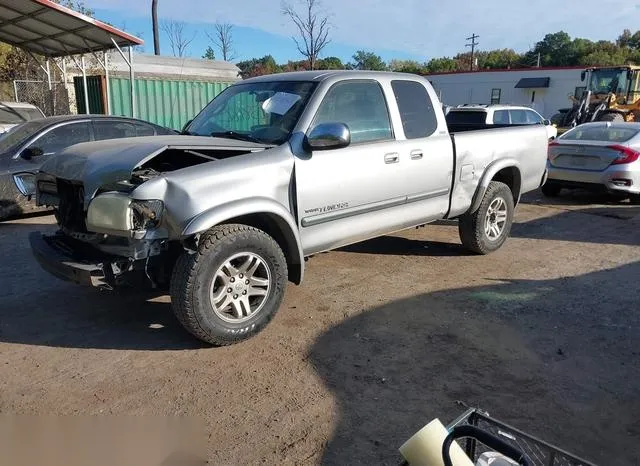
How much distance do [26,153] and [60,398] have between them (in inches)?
218

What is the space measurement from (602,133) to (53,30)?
41.1ft

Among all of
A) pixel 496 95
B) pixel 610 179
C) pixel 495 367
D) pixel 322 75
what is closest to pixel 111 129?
pixel 322 75

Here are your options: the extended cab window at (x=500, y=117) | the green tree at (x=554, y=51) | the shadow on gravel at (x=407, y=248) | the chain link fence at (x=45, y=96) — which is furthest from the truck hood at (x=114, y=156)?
the green tree at (x=554, y=51)

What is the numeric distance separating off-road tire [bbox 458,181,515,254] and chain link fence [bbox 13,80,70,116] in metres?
14.5

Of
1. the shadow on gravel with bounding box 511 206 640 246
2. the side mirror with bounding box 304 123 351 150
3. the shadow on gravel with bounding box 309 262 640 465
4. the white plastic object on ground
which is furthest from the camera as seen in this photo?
the shadow on gravel with bounding box 511 206 640 246

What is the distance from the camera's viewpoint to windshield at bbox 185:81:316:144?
4.43m

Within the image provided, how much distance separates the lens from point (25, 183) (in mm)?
7602

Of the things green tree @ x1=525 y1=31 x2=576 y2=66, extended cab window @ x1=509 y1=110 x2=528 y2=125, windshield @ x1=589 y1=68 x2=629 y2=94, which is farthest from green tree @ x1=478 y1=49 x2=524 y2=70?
extended cab window @ x1=509 y1=110 x2=528 y2=125

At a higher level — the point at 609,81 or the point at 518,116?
the point at 609,81

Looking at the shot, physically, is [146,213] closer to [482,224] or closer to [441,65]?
[482,224]

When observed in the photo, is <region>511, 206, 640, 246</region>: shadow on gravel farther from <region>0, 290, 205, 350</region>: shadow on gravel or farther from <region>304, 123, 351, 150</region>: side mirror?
<region>0, 290, 205, 350</region>: shadow on gravel

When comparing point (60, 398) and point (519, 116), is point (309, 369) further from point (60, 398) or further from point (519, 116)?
point (519, 116)

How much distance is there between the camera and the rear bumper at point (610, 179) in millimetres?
8938

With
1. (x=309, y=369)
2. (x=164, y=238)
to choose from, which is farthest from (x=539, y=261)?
(x=164, y=238)
